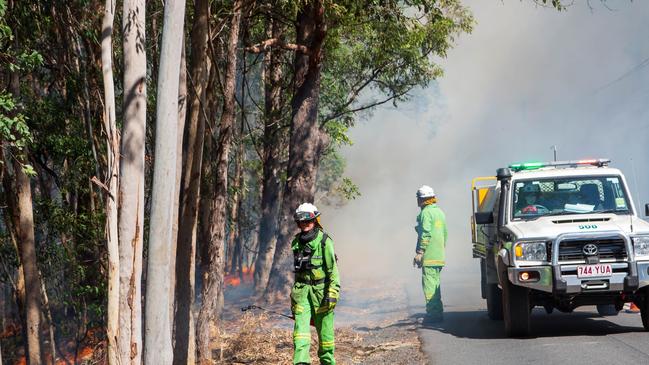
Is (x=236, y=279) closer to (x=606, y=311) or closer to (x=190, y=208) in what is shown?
(x=606, y=311)

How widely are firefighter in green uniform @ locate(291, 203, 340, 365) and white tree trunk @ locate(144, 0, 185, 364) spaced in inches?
53.7

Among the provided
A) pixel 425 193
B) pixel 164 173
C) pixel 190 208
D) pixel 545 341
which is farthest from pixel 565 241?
pixel 164 173

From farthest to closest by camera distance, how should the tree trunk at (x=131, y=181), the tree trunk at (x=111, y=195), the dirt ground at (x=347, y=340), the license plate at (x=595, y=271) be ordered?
the dirt ground at (x=347, y=340)
the license plate at (x=595, y=271)
the tree trunk at (x=111, y=195)
the tree trunk at (x=131, y=181)

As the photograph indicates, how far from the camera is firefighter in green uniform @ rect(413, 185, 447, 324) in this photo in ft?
48.7

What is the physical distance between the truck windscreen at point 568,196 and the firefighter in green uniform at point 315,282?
3.91 metres

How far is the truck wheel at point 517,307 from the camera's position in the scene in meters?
12.4

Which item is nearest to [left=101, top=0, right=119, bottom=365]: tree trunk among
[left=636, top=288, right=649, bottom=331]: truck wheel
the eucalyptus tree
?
the eucalyptus tree

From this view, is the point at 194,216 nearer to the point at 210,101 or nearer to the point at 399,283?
the point at 210,101

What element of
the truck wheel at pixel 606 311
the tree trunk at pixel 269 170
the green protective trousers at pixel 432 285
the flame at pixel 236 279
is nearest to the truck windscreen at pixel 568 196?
the green protective trousers at pixel 432 285

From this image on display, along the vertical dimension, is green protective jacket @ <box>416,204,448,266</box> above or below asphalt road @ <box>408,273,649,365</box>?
above

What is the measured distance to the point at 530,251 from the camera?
39.8 ft

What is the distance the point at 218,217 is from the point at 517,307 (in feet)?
16.6

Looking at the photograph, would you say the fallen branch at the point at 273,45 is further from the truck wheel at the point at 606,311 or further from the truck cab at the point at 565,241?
the truck wheel at the point at 606,311

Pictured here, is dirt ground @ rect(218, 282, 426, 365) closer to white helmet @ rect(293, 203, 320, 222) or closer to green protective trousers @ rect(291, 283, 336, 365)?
green protective trousers @ rect(291, 283, 336, 365)
